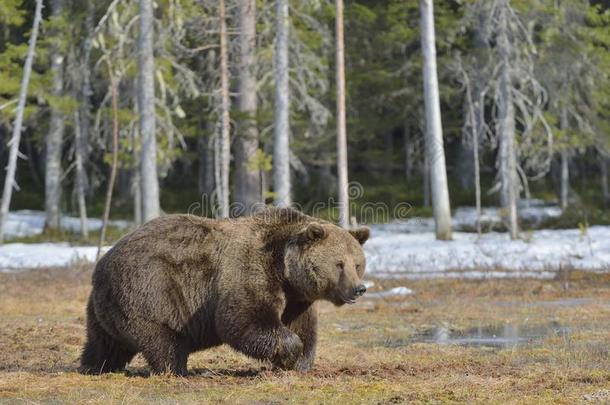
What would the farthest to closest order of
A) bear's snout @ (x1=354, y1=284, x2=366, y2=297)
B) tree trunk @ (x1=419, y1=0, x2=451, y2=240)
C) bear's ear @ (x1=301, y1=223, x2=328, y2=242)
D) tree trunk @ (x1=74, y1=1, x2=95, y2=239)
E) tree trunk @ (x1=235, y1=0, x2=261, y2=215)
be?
tree trunk @ (x1=74, y1=1, x2=95, y2=239) < tree trunk @ (x1=419, y1=0, x2=451, y2=240) < tree trunk @ (x1=235, y1=0, x2=261, y2=215) < bear's ear @ (x1=301, y1=223, x2=328, y2=242) < bear's snout @ (x1=354, y1=284, x2=366, y2=297)

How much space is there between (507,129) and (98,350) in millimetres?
21686

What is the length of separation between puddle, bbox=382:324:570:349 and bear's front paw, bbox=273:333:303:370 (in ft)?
10.4

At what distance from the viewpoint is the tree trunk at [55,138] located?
33469 millimetres

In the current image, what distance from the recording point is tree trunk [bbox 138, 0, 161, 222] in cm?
2645

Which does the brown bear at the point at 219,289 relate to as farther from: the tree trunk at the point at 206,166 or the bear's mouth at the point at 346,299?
the tree trunk at the point at 206,166

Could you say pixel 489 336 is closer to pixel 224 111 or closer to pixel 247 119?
pixel 224 111

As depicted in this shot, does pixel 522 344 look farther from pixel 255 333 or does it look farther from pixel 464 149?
pixel 464 149

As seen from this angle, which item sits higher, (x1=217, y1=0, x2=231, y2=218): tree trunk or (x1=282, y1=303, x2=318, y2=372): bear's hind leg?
(x1=217, y1=0, x2=231, y2=218): tree trunk

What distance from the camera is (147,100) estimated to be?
26.6 m

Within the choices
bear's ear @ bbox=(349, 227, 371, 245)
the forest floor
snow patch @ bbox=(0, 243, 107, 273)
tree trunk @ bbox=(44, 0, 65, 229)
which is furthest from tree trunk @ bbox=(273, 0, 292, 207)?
bear's ear @ bbox=(349, 227, 371, 245)

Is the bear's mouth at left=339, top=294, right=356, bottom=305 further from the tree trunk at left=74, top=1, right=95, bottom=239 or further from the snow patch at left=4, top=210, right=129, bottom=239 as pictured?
the snow patch at left=4, top=210, right=129, bottom=239

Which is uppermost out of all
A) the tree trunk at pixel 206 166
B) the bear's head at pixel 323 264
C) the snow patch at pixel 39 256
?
the tree trunk at pixel 206 166

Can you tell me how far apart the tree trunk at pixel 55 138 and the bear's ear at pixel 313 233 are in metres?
23.9

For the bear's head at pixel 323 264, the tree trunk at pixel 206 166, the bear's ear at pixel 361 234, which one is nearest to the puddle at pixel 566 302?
the bear's ear at pixel 361 234
